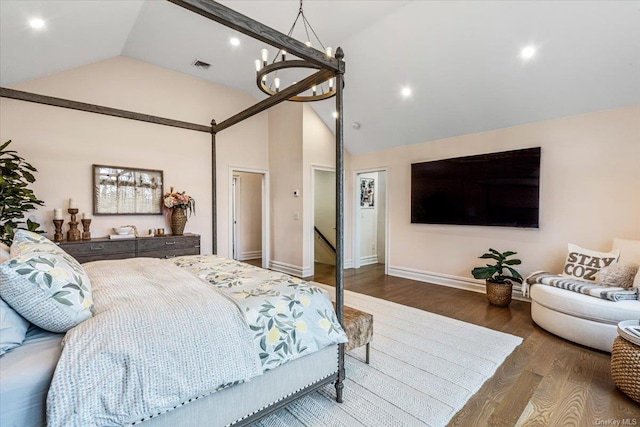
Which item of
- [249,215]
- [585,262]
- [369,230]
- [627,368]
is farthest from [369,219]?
[627,368]

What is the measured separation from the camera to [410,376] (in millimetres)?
2186

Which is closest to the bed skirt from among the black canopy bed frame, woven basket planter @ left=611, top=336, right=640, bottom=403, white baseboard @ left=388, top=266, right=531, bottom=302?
the black canopy bed frame

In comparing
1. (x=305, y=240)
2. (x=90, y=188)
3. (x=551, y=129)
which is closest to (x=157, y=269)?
(x=90, y=188)

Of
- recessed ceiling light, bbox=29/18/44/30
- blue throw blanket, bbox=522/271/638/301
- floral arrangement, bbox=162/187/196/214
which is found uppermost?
recessed ceiling light, bbox=29/18/44/30

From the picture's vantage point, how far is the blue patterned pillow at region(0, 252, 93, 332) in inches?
45.2

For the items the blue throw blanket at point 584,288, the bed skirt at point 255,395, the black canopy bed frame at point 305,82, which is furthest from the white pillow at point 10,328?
the blue throw blanket at point 584,288

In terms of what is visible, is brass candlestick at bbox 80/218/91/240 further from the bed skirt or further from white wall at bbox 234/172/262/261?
the bed skirt

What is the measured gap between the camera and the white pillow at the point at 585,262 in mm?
3084

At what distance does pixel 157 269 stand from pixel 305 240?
10.9ft

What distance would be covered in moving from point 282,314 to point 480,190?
388 cm

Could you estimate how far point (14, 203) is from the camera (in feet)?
10.1

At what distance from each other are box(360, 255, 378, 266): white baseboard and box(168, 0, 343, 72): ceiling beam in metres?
5.04

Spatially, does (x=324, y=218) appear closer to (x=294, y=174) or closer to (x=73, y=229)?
(x=294, y=174)

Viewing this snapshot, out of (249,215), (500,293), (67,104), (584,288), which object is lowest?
(500,293)
